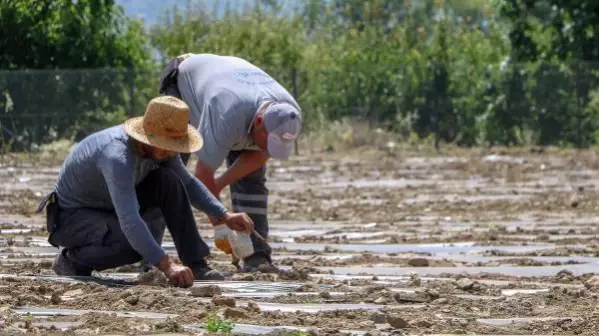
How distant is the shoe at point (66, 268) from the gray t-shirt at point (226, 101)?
1105mm

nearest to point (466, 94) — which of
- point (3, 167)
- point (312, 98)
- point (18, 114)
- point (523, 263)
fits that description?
point (312, 98)

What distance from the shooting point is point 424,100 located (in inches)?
1253

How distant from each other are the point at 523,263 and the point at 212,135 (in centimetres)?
285

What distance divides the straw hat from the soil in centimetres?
81

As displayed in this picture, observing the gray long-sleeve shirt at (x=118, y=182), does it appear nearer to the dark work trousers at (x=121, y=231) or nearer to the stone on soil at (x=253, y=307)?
the dark work trousers at (x=121, y=231)

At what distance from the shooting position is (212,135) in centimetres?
976

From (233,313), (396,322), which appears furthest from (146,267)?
(396,322)

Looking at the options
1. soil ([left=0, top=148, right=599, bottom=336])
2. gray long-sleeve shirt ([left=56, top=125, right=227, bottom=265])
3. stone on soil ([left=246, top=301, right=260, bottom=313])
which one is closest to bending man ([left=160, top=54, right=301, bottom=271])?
soil ([left=0, top=148, right=599, bottom=336])

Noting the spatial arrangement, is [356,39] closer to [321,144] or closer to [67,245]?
[321,144]

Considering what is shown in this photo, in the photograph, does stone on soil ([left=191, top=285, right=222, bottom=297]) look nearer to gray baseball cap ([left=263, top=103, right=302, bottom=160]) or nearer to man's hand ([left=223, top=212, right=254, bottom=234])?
man's hand ([left=223, top=212, right=254, bottom=234])

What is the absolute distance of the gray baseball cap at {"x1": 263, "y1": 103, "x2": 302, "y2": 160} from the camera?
9.65 meters

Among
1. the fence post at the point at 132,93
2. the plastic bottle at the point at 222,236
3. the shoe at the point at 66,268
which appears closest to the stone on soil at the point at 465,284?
the plastic bottle at the point at 222,236

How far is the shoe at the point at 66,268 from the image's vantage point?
30.7 ft

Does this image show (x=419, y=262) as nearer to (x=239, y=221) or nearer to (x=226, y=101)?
(x=226, y=101)
